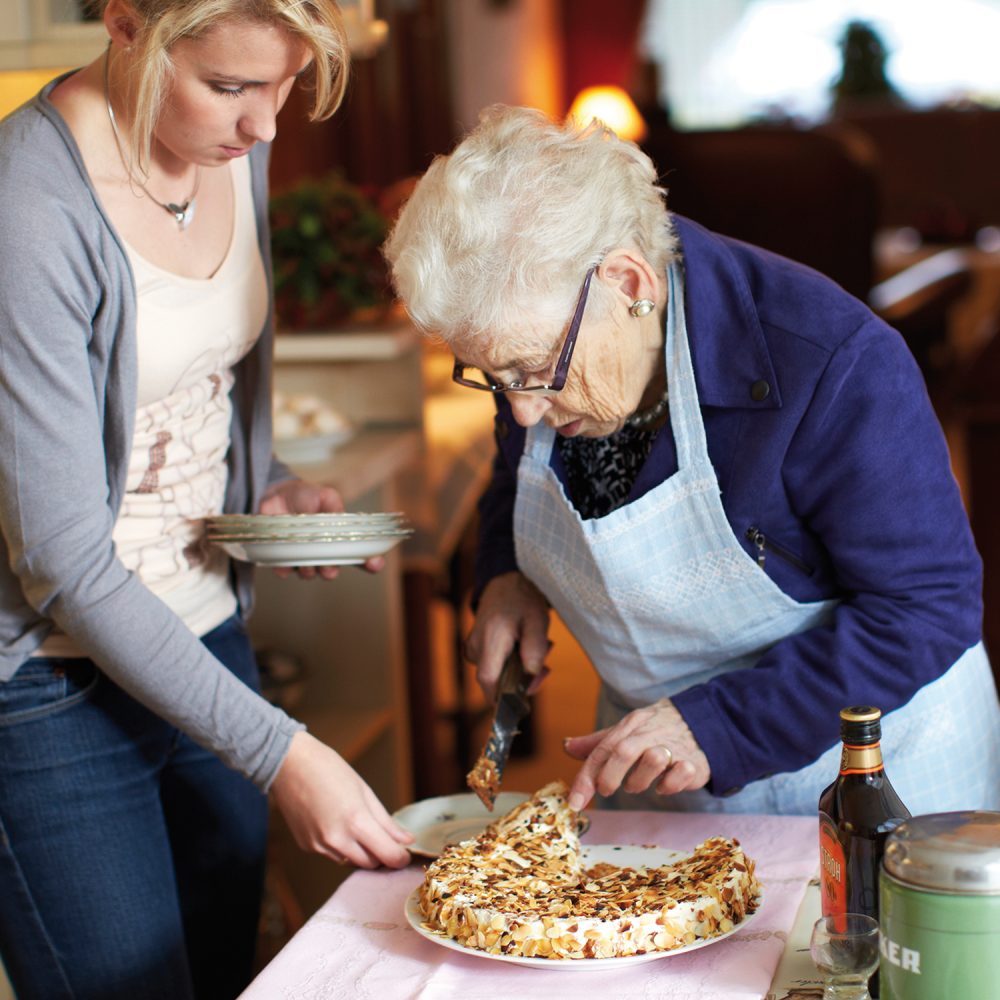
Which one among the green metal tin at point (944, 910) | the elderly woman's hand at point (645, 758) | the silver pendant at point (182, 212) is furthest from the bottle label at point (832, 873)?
the silver pendant at point (182, 212)

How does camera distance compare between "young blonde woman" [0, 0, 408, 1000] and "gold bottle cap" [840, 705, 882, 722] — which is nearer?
"gold bottle cap" [840, 705, 882, 722]

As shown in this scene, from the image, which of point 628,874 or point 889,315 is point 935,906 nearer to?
point 628,874

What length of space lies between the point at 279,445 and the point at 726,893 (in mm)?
1504

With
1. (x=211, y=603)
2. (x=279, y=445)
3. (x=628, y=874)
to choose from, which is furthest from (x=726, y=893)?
(x=279, y=445)

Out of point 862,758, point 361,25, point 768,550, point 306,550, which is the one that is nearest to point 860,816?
point 862,758

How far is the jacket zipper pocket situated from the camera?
135 centimetres

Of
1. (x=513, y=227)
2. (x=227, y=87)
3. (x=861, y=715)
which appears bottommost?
(x=861, y=715)

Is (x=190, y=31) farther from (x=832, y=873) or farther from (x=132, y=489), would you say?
(x=832, y=873)

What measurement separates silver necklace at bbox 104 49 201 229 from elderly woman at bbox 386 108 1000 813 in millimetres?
243

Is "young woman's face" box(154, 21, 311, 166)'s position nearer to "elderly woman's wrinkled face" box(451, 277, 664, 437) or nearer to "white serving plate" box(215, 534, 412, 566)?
"elderly woman's wrinkled face" box(451, 277, 664, 437)

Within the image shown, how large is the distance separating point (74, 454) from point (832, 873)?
2.41ft

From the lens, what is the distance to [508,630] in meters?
1.58

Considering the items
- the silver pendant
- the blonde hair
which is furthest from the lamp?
the blonde hair

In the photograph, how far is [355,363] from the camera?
292 centimetres
